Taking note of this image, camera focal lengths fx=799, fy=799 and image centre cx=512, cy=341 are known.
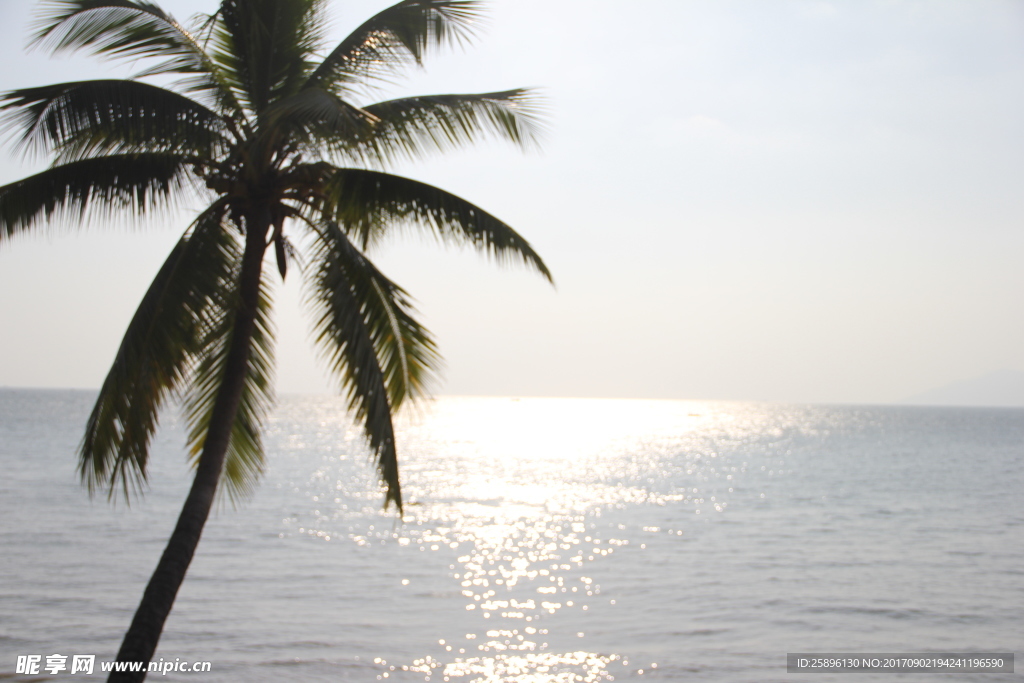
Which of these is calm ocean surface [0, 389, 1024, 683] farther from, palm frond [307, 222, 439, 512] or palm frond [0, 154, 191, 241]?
palm frond [0, 154, 191, 241]

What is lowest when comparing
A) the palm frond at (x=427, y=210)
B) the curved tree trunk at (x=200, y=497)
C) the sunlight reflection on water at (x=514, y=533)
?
the sunlight reflection on water at (x=514, y=533)

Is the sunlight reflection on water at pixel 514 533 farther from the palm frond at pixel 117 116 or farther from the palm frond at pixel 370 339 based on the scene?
the palm frond at pixel 117 116

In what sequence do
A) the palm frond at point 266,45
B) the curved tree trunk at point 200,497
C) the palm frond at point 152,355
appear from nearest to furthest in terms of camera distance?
the curved tree trunk at point 200,497 < the palm frond at point 152,355 < the palm frond at point 266,45

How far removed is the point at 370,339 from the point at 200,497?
1837 mm

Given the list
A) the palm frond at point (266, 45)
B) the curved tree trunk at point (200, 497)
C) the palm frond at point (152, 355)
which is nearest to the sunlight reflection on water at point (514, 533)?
the curved tree trunk at point (200, 497)

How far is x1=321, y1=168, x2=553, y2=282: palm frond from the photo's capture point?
681 cm

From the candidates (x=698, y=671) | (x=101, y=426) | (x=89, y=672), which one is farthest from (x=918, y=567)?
(x=101, y=426)

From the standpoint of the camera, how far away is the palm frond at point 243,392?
7.25m

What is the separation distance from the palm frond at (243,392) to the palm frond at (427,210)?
126 cm

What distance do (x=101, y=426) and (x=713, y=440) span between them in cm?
8636

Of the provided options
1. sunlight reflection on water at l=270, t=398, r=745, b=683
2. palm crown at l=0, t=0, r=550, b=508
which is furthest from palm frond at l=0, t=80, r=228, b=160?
sunlight reflection on water at l=270, t=398, r=745, b=683

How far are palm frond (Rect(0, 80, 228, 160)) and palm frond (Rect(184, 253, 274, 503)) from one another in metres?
1.13

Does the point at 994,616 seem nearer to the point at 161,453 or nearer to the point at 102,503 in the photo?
the point at 102,503

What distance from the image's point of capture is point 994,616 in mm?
15164
